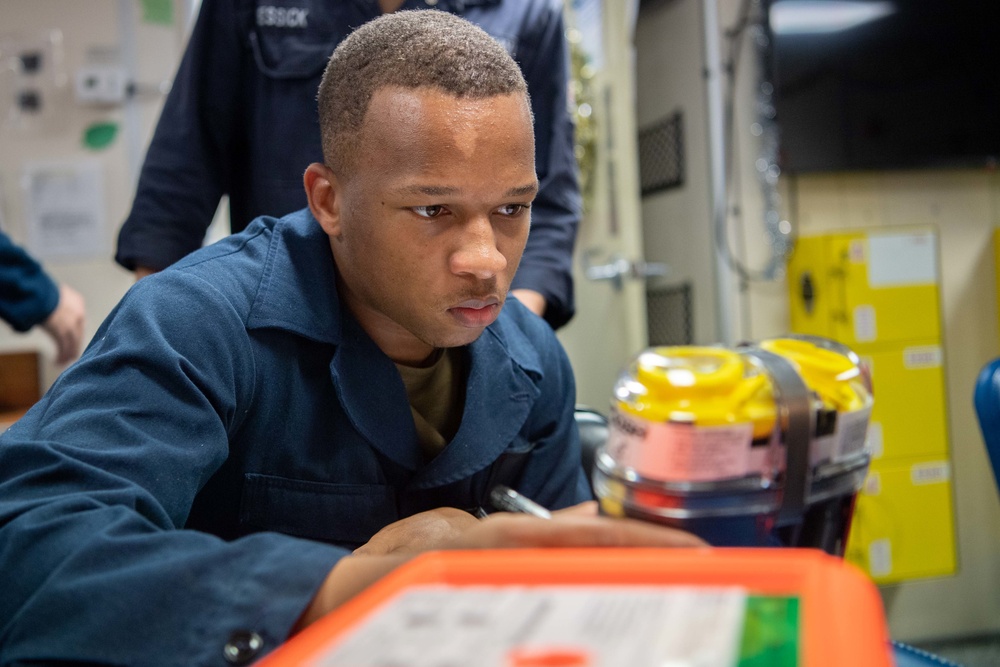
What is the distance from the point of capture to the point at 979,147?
116 inches

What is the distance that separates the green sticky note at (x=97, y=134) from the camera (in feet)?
9.87

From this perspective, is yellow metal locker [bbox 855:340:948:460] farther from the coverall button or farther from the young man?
the coverall button

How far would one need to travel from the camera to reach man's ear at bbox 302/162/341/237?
105 centimetres

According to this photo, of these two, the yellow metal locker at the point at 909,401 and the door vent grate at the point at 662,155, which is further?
the door vent grate at the point at 662,155

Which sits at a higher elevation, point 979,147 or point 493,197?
point 979,147

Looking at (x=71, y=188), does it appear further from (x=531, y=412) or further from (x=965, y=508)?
(x=965, y=508)

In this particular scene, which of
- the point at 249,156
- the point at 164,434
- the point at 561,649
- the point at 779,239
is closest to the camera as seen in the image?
Result: the point at 561,649

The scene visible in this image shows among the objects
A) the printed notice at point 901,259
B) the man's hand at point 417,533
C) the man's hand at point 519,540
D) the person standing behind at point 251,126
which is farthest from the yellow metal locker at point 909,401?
the man's hand at point 519,540

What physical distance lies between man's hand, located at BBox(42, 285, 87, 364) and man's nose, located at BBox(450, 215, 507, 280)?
120 centimetres

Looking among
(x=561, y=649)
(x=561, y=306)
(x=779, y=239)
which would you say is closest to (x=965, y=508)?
(x=779, y=239)

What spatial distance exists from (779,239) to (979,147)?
783 mm

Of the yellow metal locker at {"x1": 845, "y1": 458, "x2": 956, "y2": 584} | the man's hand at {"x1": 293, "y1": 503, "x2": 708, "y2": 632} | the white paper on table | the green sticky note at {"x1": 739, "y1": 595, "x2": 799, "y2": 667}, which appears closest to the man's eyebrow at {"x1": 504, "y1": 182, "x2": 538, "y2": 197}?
the man's hand at {"x1": 293, "y1": 503, "x2": 708, "y2": 632}

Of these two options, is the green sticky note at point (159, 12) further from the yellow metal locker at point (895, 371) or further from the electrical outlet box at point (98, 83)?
the yellow metal locker at point (895, 371)

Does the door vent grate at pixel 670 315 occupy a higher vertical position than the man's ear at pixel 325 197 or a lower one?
lower
